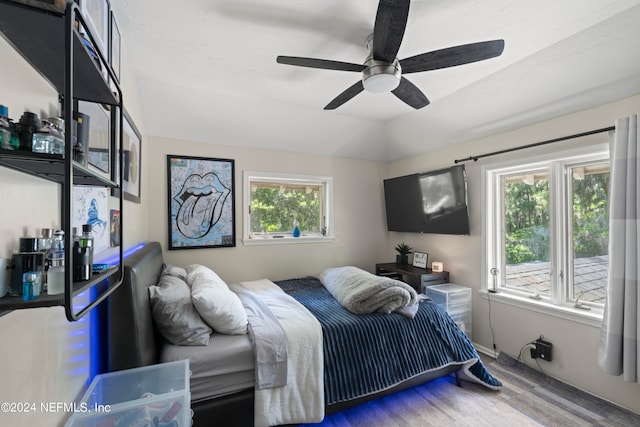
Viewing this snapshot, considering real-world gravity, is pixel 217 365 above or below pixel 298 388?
above

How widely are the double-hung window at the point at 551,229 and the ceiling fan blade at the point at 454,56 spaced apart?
144cm

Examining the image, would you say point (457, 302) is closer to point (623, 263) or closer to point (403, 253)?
point (403, 253)

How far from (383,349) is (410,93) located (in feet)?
6.22

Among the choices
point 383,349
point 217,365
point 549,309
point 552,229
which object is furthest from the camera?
point 552,229

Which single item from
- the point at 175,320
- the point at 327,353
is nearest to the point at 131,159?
the point at 175,320

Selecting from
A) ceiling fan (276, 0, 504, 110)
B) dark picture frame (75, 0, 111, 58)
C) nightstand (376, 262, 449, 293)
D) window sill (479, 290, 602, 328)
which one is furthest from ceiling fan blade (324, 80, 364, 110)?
window sill (479, 290, 602, 328)

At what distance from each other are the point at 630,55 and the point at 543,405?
2.51 metres

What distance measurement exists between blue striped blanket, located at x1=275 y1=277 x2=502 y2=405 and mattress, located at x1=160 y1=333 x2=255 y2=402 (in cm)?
52

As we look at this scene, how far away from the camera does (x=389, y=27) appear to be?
1.38 m

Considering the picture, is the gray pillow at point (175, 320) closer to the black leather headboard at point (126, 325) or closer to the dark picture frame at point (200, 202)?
the black leather headboard at point (126, 325)

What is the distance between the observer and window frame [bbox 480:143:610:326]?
7.50ft

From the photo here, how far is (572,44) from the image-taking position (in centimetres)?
188

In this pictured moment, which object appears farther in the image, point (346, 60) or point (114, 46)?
point (346, 60)

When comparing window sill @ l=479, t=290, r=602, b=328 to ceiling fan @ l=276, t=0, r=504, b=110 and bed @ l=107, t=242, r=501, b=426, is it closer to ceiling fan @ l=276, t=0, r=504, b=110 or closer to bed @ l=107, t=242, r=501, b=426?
bed @ l=107, t=242, r=501, b=426
